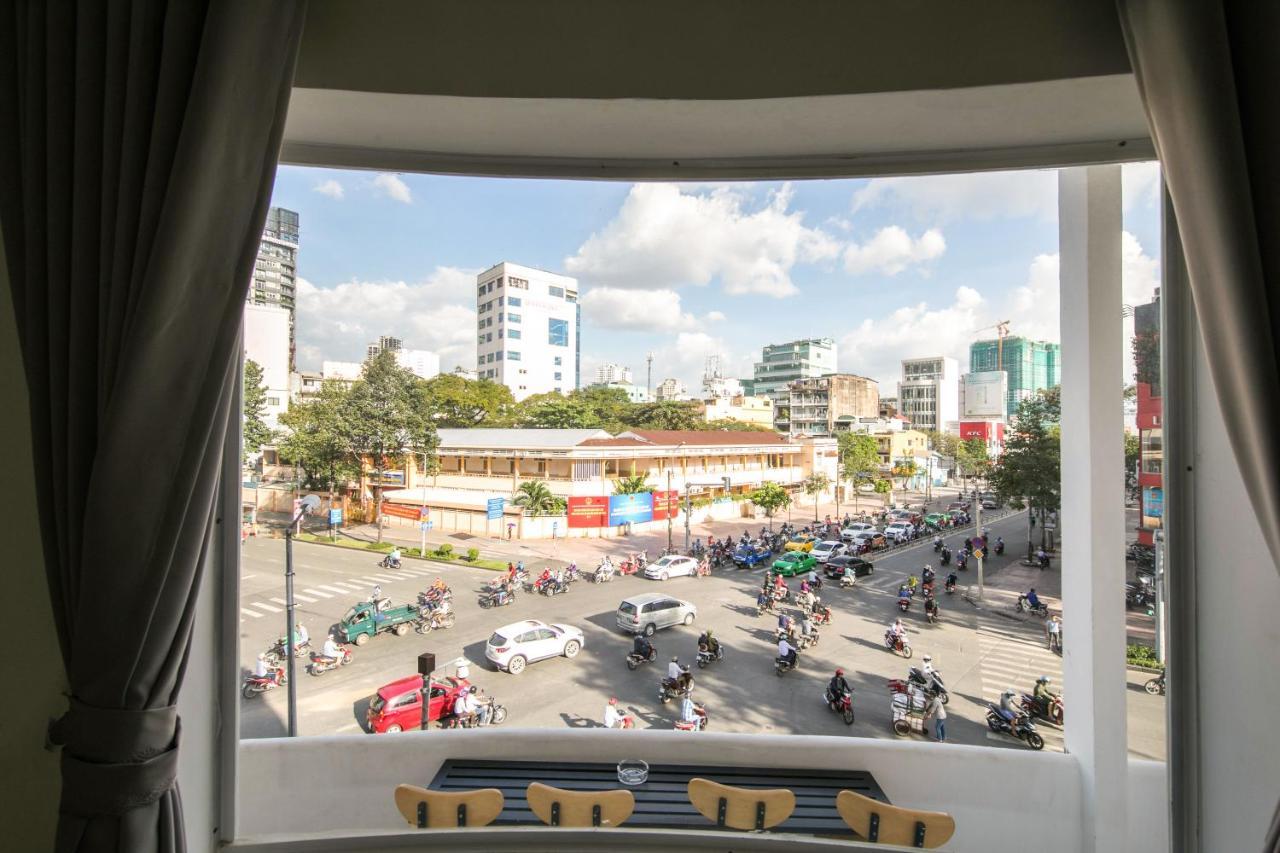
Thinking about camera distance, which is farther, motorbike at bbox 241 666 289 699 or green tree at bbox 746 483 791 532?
green tree at bbox 746 483 791 532

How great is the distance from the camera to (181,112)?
95 cm

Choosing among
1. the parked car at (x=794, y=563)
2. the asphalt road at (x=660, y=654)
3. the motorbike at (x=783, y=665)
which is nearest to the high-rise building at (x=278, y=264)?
the asphalt road at (x=660, y=654)

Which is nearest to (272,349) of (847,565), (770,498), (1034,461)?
(770,498)

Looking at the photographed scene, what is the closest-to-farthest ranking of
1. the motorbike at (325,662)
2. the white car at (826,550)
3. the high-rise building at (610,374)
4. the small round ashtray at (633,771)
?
the small round ashtray at (633,771) < the motorbike at (325,662) < the white car at (826,550) < the high-rise building at (610,374)

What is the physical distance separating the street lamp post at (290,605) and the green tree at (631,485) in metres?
0.99

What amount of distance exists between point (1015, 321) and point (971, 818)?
147 cm

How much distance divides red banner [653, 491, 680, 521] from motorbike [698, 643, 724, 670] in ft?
1.46

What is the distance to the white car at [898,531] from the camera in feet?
5.80

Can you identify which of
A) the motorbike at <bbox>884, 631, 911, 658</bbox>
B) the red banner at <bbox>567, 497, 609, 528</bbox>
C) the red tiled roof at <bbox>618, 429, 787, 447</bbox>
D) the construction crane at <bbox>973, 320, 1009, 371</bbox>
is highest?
the construction crane at <bbox>973, 320, 1009, 371</bbox>

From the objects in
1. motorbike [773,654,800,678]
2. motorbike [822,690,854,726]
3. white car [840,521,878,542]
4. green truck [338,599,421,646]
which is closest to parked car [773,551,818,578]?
white car [840,521,878,542]

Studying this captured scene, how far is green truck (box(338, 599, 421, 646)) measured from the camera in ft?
5.18

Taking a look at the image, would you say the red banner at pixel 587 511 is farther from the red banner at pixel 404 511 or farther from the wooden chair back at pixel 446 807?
the wooden chair back at pixel 446 807

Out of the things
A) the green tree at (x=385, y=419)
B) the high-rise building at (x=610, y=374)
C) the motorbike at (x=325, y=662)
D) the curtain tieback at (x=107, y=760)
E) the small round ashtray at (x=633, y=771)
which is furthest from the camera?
the high-rise building at (x=610, y=374)

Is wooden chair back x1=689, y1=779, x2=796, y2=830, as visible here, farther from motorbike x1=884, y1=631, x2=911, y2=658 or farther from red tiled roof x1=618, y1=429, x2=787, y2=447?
red tiled roof x1=618, y1=429, x2=787, y2=447
